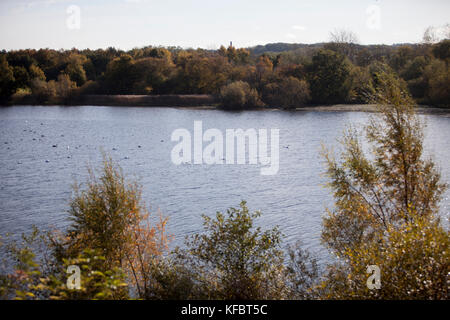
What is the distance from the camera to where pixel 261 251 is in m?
16.4

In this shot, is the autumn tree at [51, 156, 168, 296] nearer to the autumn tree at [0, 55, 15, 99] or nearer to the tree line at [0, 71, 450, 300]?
the tree line at [0, 71, 450, 300]

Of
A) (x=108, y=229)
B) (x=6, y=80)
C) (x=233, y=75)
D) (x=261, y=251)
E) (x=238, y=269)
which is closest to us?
(x=108, y=229)

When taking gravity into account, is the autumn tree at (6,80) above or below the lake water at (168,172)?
above

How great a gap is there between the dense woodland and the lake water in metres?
18.0

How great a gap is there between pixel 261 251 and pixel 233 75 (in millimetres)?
85584

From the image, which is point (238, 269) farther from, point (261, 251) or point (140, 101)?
point (140, 101)

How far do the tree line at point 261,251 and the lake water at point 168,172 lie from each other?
402 centimetres

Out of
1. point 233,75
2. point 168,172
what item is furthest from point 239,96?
point 168,172

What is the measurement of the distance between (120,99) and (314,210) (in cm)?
A: 7953

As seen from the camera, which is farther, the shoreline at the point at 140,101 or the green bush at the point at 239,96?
the shoreline at the point at 140,101

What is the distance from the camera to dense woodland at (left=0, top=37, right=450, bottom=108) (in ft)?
269

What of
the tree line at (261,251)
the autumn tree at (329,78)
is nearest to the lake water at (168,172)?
the tree line at (261,251)

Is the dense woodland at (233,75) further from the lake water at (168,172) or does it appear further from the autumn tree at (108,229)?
the autumn tree at (108,229)

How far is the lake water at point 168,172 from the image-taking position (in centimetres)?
2572
